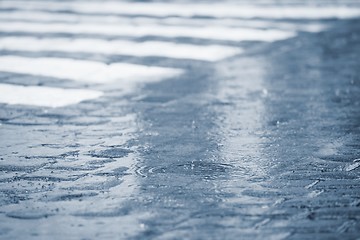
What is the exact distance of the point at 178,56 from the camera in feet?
33.6

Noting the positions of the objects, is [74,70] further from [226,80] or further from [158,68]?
[226,80]

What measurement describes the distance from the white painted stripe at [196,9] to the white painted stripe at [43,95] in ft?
25.3

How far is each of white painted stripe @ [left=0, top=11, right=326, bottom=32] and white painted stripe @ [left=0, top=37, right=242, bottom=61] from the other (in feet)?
8.09

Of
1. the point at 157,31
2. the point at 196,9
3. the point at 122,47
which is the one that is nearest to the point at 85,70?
the point at 122,47

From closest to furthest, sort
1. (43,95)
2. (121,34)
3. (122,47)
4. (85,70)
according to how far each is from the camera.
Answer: (43,95) → (85,70) → (122,47) → (121,34)

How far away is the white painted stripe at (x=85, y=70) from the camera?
342 inches

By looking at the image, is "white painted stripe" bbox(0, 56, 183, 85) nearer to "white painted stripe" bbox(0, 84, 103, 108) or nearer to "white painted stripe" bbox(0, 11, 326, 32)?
"white painted stripe" bbox(0, 84, 103, 108)

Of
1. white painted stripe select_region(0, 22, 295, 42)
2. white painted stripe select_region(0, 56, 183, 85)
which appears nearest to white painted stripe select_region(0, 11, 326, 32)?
white painted stripe select_region(0, 22, 295, 42)

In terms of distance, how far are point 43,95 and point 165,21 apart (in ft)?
22.7

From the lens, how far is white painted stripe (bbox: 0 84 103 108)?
23.9 feet

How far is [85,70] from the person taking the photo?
916 centimetres

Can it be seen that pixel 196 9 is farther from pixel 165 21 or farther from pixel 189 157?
pixel 189 157

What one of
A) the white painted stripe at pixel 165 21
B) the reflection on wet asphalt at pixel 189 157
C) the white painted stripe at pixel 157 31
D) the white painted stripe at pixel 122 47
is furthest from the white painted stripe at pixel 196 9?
the reflection on wet asphalt at pixel 189 157

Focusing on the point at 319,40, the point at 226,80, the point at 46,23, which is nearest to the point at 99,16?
the point at 46,23
